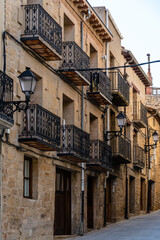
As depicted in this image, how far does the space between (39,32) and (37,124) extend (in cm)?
244

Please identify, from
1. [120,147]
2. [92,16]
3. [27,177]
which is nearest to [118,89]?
[120,147]

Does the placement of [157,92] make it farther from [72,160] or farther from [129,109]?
[72,160]

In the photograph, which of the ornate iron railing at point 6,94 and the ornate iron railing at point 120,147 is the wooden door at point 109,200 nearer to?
the ornate iron railing at point 120,147

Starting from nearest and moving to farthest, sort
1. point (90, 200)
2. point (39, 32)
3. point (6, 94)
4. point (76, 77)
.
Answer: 1. point (6, 94)
2. point (39, 32)
3. point (76, 77)
4. point (90, 200)

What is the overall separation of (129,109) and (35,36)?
15185 millimetres

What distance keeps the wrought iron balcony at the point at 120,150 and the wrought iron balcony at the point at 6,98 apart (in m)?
11.2

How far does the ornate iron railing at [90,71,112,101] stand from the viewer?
2083 cm

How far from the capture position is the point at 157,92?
45.5 m

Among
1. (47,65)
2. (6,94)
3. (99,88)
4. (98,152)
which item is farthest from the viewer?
(99,88)

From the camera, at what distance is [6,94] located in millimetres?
13391

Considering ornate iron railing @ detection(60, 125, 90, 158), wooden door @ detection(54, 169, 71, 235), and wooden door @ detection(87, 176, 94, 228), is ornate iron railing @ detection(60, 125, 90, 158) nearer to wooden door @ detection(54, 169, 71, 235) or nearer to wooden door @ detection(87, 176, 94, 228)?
wooden door @ detection(54, 169, 71, 235)

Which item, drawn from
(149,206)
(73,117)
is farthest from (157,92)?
(73,117)

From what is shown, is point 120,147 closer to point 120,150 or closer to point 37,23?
point 120,150

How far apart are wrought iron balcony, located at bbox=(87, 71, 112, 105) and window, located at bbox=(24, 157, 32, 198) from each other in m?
5.88
